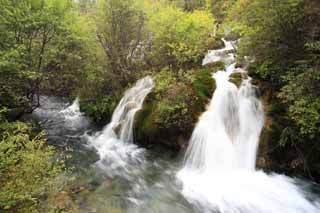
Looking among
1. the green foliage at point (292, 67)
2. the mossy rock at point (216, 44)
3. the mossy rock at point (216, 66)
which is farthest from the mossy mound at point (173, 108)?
the mossy rock at point (216, 44)

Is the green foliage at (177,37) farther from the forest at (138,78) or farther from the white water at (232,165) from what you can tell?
the white water at (232,165)

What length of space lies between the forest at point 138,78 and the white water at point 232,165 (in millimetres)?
346

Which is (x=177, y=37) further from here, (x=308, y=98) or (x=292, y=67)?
(x=308, y=98)

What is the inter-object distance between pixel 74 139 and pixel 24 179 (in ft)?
21.3

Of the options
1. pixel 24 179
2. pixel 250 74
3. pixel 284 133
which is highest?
pixel 250 74

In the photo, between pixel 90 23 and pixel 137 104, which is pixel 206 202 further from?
pixel 90 23

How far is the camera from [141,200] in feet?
17.4

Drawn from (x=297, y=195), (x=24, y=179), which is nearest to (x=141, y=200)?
(x=24, y=179)

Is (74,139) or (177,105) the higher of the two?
(177,105)

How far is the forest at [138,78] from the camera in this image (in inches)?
182

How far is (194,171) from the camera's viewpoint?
658 cm

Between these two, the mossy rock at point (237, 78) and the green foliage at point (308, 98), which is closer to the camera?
the green foliage at point (308, 98)

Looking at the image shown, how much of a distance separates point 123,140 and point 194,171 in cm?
355

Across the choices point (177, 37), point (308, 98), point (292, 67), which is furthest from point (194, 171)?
point (177, 37)
